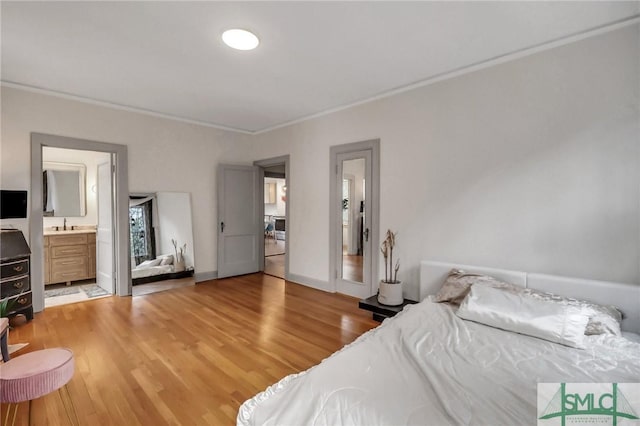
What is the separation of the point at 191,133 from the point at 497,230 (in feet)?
15.3

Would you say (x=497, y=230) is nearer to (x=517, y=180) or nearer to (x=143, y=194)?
(x=517, y=180)

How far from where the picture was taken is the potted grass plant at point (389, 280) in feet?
11.0

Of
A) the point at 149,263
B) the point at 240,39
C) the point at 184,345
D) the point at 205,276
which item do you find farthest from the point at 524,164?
the point at 149,263

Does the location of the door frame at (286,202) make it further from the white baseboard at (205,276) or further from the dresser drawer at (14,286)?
the dresser drawer at (14,286)

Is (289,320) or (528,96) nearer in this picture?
(528,96)

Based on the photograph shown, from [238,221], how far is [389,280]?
10.3 feet

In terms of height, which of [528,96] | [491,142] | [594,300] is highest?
[528,96]

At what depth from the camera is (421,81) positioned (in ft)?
11.3

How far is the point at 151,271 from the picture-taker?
4.68 m

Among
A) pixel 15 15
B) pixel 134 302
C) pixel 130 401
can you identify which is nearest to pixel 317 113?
pixel 15 15

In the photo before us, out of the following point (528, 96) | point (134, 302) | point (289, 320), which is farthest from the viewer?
point (134, 302)

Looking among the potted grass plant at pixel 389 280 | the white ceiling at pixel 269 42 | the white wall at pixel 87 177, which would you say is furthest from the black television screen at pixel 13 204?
the potted grass plant at pixel 389 280

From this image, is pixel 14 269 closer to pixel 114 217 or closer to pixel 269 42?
pixel 114 217

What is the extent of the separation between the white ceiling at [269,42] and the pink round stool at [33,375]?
7.80 ft
